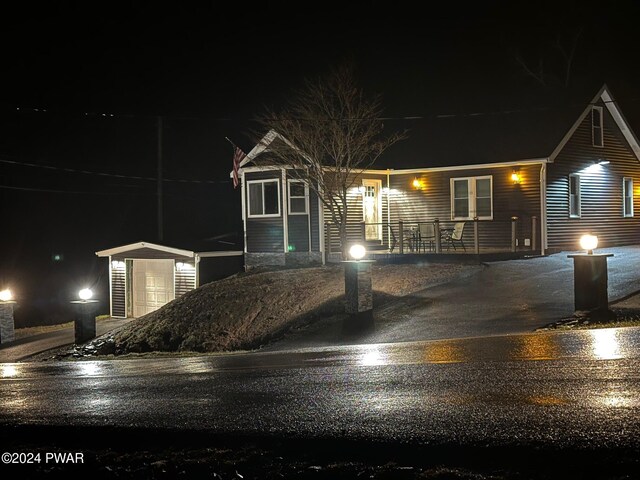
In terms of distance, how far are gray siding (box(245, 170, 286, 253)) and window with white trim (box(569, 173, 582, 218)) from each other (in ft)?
33.8

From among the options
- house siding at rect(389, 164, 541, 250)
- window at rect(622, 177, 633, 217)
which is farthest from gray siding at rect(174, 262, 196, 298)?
window at rect(622, 177, 633, 217)

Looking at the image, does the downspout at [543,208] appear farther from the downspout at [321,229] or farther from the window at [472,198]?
the downspout at [321,229]

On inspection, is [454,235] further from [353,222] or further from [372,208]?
[353,222]

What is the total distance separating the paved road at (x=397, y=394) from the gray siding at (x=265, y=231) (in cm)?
1404

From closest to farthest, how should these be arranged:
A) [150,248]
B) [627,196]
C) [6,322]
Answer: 1. [6,322]
2. [627,196]
3. [150,248]

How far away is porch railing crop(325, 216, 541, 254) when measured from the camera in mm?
25281

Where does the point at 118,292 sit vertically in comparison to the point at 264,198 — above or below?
below

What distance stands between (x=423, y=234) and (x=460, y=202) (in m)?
1.77

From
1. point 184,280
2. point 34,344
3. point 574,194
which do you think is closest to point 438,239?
point 574,194

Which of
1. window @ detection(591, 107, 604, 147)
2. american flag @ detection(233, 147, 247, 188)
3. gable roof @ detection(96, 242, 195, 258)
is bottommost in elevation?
gable roof @ detection(96, 242, 195, 258)

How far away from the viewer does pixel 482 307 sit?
16766 mm

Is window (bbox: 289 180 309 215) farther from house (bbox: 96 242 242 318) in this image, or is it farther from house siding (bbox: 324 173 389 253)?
house (bbox: 96 242 242 318)

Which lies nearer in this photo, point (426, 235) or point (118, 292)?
point (426, 235)

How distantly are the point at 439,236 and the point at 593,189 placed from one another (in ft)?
22.9
